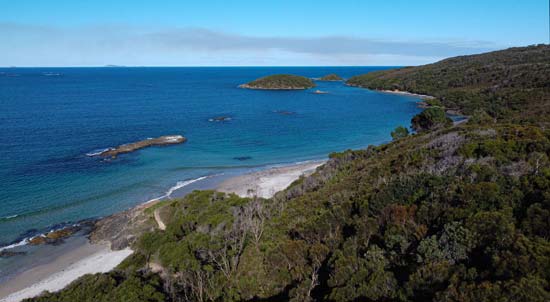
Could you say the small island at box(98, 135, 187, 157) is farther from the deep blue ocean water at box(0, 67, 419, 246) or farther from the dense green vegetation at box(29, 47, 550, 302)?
the dense green vegetation at box(29, 47, 550, 302)

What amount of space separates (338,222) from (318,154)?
37.1 meters

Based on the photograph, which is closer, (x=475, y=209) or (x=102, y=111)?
(x=475, y=209)

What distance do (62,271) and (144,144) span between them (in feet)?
114

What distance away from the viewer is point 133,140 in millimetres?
61031

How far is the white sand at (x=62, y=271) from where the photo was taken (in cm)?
2259

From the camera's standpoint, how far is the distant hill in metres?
65.7

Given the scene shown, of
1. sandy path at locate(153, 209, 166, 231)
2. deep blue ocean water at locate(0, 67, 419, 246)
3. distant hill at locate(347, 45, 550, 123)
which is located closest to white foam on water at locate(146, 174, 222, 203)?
deep blue ocean water at locate(0, 67, 419, 246)

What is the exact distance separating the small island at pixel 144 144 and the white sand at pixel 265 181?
65.8ft

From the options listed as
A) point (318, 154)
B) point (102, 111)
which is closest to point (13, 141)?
point (102, 111)

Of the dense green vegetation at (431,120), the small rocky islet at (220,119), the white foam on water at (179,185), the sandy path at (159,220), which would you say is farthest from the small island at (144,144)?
the dense green vegetation at (431,120)

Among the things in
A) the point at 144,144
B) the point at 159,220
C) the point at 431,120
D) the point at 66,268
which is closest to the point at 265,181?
the point at 159,220

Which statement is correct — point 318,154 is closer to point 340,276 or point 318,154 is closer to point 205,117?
point 205,117

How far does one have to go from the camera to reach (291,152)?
56688 mm

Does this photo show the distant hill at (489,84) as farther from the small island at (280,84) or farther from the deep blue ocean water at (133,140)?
the small island at (280,84)
